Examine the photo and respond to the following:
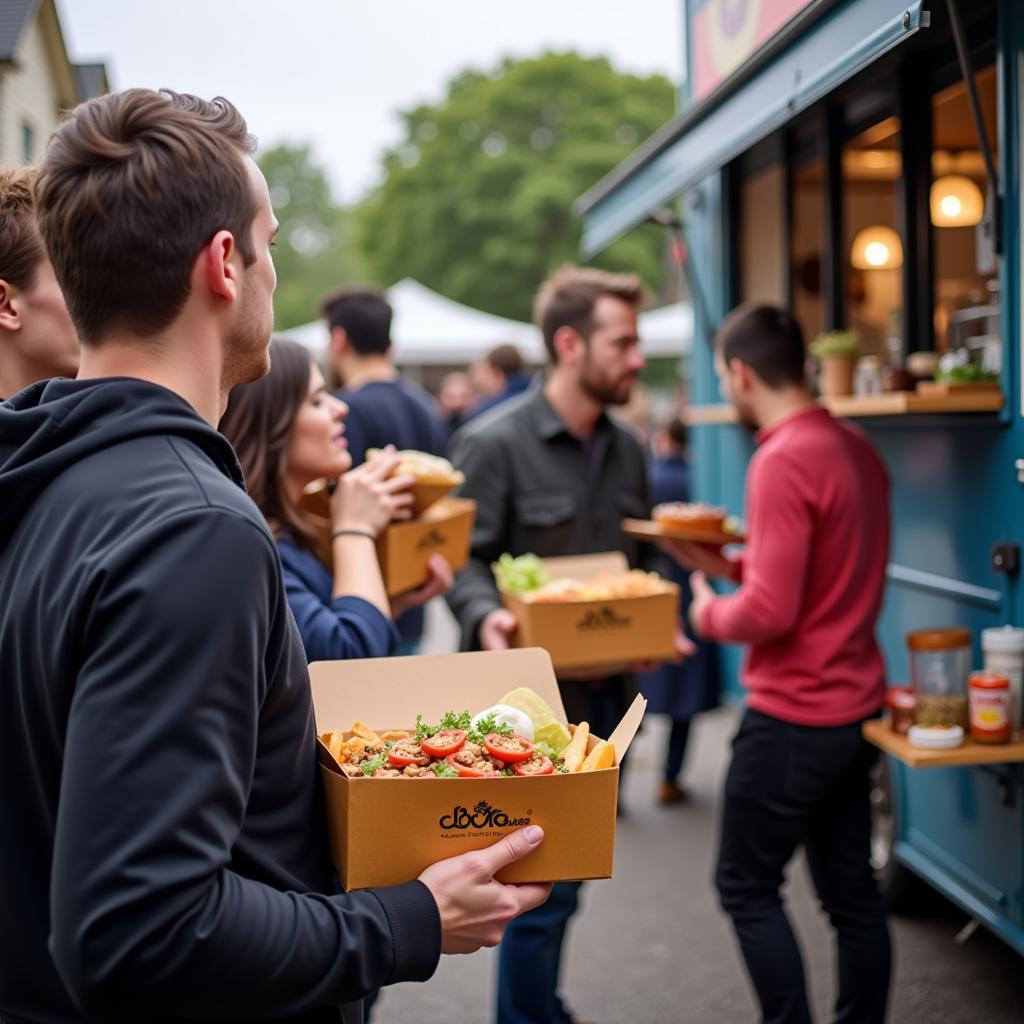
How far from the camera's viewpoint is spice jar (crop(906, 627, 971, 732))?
382cm

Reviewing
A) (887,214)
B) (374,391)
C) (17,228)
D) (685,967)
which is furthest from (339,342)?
(17,228)

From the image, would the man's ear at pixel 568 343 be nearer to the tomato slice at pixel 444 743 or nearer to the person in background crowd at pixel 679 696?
the person in background crowd at pixel 679 696

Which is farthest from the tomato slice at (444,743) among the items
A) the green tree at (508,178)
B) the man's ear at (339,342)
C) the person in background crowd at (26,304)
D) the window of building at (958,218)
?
the green tree at (508,178)

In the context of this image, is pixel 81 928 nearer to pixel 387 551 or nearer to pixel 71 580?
pixel 71 580

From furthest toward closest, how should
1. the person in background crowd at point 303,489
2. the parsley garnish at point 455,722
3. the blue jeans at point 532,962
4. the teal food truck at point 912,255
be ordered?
the teal food truck at point 912,255, the blue jeans at point 532,962, the person in background crowd at point 303,489, the parsley garnish at point 455,722

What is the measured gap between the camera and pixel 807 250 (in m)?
6.73

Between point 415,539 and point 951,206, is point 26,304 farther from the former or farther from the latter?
point 951,206

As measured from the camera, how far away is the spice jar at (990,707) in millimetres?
3633

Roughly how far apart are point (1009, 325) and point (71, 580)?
3311mm

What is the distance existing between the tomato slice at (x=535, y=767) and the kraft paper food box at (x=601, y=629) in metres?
1.93

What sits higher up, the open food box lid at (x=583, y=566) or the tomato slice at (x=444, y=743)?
the tomato slice at (x=444, y=743)

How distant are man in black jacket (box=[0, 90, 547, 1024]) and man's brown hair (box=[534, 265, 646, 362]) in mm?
3034

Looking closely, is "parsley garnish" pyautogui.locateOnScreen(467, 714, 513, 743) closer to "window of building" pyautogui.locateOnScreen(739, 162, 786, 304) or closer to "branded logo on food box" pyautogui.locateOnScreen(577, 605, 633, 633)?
"branded logo on food box" pyautogui.locateOnScreen(577, 605, 633, 633)

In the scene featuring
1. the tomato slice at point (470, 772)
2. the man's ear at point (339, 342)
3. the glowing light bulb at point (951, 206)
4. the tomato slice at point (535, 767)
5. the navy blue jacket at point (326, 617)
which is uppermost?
the glowing light bulb at point (951, 206)
